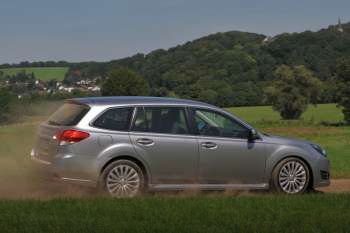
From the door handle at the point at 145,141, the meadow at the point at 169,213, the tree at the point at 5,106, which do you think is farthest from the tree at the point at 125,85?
the meadow at the point at 169,213

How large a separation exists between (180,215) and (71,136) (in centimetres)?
279

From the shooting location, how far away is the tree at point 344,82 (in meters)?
85.6

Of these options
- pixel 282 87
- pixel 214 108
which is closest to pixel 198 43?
pixel 282 87

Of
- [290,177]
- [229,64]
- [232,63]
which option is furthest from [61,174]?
[232,63]

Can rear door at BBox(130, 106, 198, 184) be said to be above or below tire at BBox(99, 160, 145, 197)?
above

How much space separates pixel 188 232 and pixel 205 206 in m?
1.54

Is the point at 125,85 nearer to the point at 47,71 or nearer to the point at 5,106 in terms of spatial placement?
the point at 5,106

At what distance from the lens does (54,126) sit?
10.4 metres

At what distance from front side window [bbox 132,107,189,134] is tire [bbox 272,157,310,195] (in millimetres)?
1611

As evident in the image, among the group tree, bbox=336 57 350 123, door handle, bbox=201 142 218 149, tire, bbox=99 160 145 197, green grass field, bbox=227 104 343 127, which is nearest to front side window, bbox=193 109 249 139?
door handle, bbox=201 142 218 149

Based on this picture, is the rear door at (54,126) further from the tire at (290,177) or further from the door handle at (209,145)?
the tire at (290,177)

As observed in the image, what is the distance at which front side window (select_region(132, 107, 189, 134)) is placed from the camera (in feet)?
33.9

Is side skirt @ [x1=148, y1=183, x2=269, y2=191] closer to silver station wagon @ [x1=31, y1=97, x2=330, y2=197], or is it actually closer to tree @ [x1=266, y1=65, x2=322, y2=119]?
silver station wagon @ [x1=31, y1=97, x2=330, y2=197]

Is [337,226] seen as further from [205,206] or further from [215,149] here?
[215,149]
